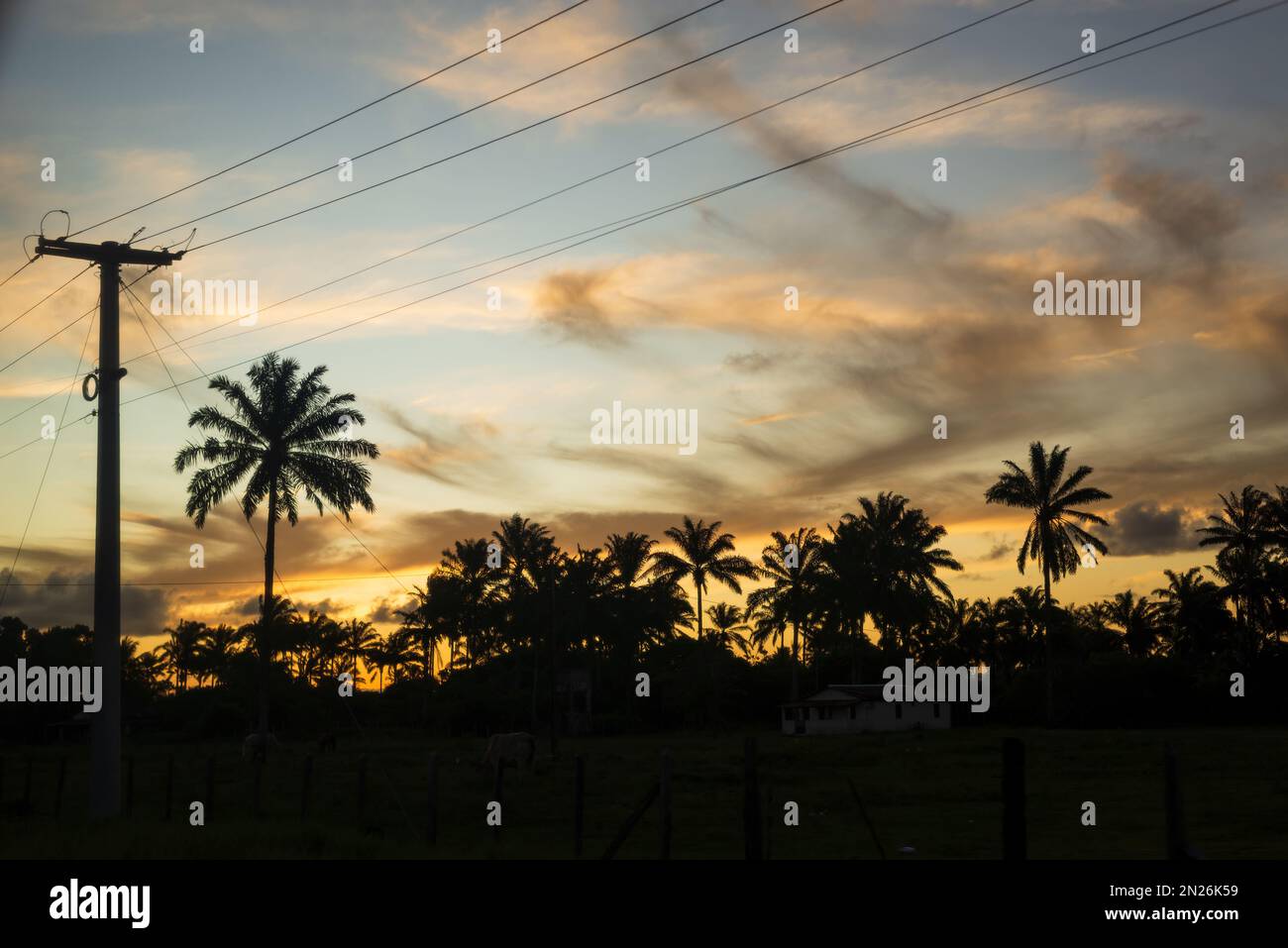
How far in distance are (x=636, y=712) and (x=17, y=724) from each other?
5051 cm

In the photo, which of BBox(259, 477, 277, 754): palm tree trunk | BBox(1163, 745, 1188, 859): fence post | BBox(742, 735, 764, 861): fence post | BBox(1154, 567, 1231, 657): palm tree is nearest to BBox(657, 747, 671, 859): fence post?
BBox(742, 735, 764, 861): fence post

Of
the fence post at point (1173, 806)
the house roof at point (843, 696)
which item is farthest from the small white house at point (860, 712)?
the fence post at point (1173, 806)

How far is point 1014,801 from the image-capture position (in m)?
11.8

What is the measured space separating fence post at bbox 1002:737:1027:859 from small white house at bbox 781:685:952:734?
243ft

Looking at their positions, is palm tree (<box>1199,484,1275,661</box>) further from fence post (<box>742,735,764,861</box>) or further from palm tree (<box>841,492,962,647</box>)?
fence post (<box>742,735,764,861</box>)

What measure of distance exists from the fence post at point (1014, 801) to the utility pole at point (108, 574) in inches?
869

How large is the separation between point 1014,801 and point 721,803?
2758 cm

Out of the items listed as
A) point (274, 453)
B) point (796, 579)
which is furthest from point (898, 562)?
point (274, 453)

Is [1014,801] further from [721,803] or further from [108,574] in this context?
[721,803]

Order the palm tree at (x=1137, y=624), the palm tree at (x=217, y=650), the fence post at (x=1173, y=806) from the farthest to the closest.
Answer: the palm tree at (x=217, y=650) < the palm tree at (x=1137, y=624) < the fence post at (x=1173, y=806)

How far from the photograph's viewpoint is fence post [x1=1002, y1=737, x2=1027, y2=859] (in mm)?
11672

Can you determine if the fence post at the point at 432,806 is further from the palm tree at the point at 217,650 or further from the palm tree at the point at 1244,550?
the palm tree at the point at 217,650

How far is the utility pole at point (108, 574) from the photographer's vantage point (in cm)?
2752

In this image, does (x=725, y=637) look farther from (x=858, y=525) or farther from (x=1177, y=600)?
(x=1177, y=600)
